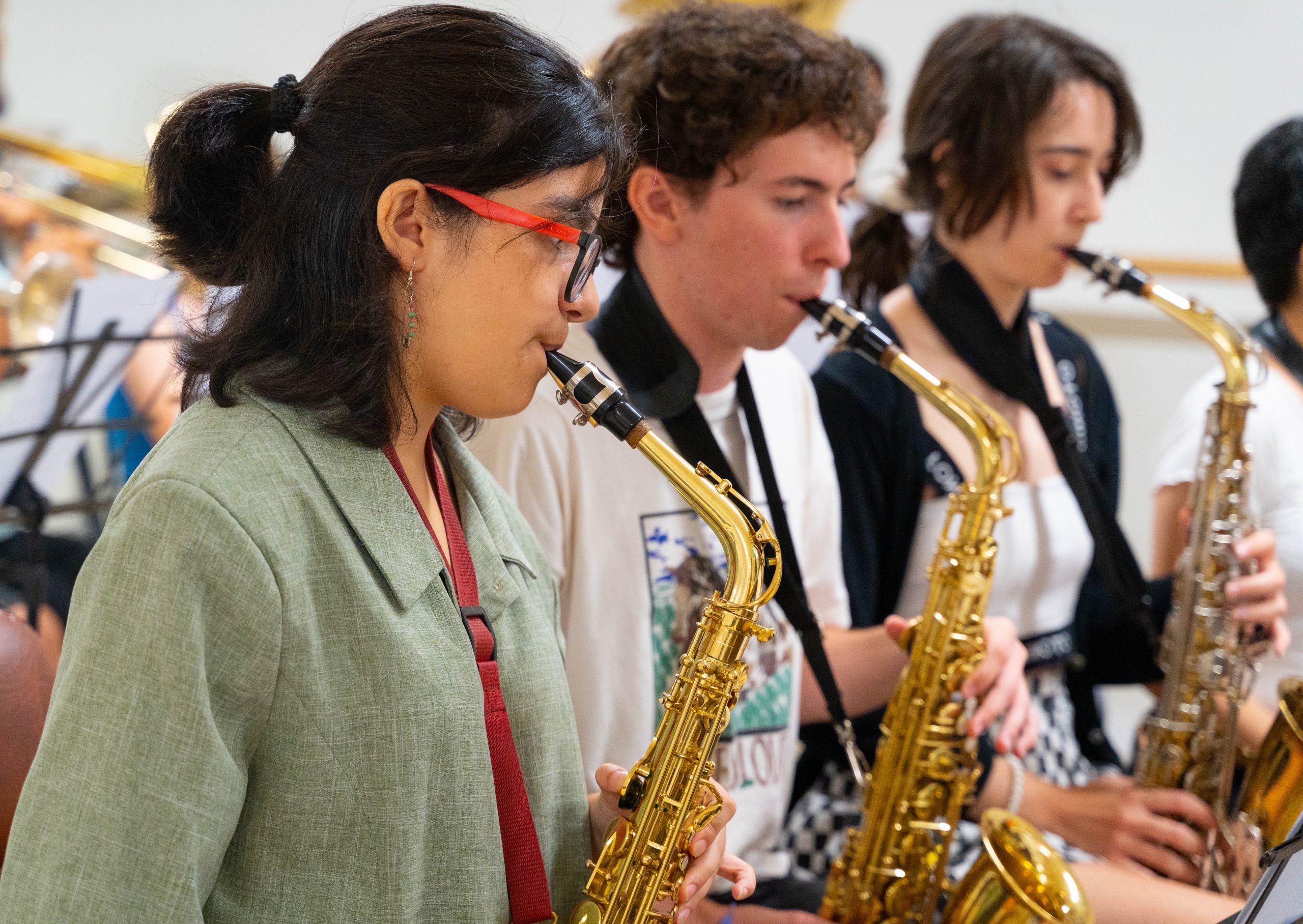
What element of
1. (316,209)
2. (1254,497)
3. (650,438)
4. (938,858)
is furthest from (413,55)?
(1254,497)

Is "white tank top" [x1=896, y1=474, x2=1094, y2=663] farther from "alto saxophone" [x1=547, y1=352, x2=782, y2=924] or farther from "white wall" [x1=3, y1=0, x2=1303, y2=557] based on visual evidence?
"white wall" [x1=3, y1=0, x2=1303, y2=557]

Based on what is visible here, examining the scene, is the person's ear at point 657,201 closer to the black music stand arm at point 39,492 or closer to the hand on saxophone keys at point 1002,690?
the hand on saxophone keys at point 1002,690

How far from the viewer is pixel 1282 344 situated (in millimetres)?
2193

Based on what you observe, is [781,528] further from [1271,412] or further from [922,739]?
[1271,412]

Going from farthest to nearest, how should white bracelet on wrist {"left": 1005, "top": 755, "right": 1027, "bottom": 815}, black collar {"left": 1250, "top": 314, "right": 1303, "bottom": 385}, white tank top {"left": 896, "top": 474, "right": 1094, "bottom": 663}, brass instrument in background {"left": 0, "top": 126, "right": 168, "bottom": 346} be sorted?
1. brass instrument in background {"left": 0, "top": 126, "right": 168, "bottom": 346}
2. black collar {"left": 1250, "top": 314, "right": 1303, "bottom": 385}
3. white tank top {"left": 896, "top": 474, "right": 1094, "bottom": 663}
4. white bracelet on wrist {"left": 1005, "top": 755, "right": 1027, "bottom": 815}

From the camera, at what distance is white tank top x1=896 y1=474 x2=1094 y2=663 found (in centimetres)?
194

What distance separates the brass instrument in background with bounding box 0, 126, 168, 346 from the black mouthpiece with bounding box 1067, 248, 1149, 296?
6.37 ft

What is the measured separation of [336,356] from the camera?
3.22ft

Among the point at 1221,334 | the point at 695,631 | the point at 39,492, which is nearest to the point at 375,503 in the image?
the point at 695,631

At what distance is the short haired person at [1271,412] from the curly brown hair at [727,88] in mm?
935

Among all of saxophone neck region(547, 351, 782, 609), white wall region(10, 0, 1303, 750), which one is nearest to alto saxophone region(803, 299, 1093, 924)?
saxophone neck region(547, 351, 782, 609)

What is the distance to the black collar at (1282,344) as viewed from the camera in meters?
2.17

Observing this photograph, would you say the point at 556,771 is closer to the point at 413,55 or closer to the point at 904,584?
the point at 413,55

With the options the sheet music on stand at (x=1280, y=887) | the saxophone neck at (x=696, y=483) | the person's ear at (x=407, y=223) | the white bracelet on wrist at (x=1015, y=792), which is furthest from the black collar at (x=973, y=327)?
the person's ear at (x=407, y=223)
